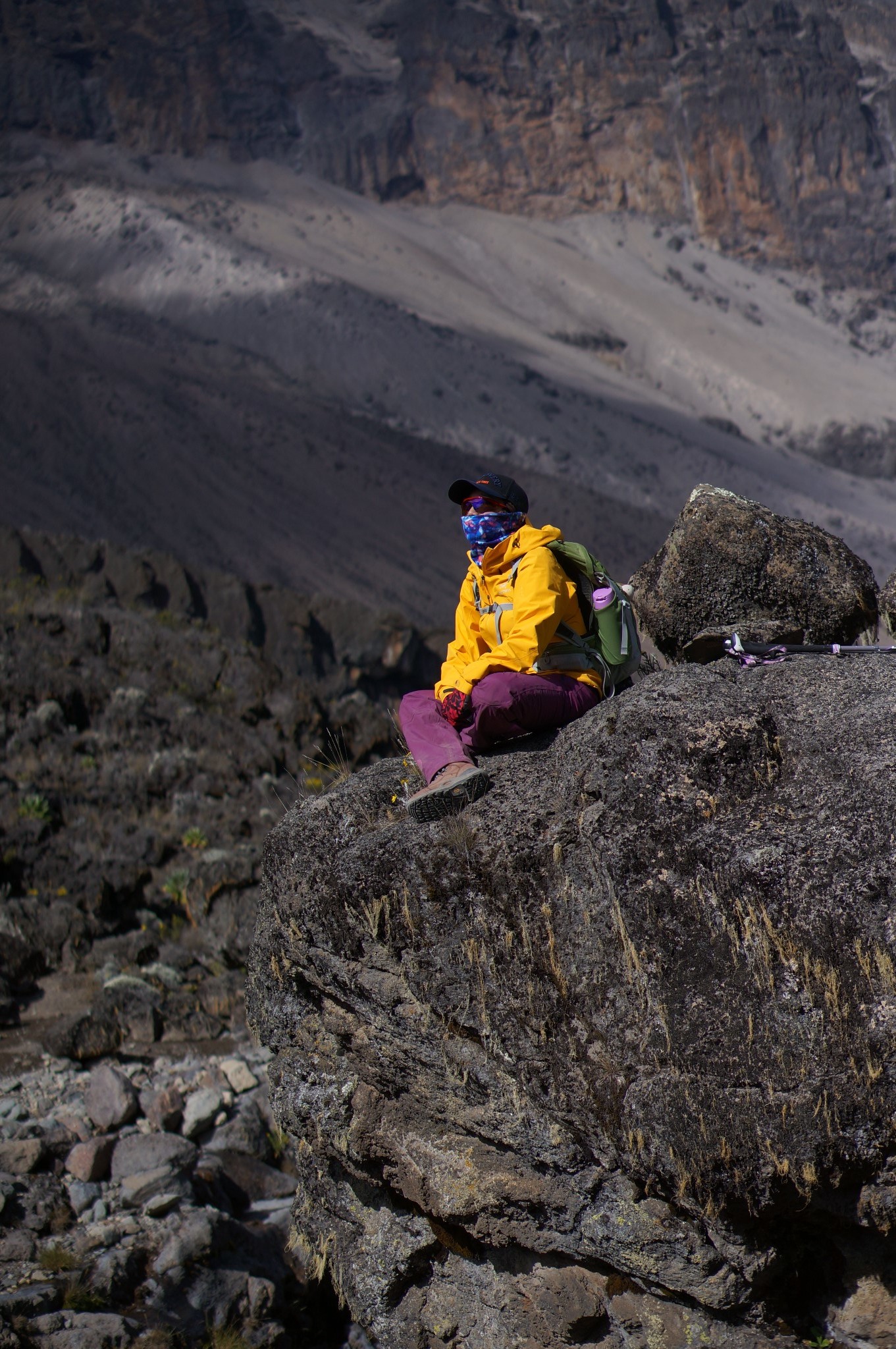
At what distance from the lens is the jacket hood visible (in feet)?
12.9

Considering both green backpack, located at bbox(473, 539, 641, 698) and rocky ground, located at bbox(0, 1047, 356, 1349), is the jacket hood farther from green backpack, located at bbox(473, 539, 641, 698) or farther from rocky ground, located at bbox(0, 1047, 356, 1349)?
rocky ground, located at bbox(0, 1047, 356, 1349)

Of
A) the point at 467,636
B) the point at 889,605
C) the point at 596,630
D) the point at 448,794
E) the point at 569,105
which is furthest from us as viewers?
the point at 569,105

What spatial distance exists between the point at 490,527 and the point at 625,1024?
1711 mm

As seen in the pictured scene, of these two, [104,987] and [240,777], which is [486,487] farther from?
[240,777]

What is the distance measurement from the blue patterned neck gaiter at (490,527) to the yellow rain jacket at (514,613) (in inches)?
2.0

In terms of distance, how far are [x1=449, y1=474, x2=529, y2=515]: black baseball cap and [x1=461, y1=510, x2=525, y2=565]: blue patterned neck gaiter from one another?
0.04 metres

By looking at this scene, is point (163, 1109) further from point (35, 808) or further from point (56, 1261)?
point (35, 808)

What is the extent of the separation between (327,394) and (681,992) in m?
42.9

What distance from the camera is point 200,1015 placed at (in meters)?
7.88

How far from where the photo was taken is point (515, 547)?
397 centimetres

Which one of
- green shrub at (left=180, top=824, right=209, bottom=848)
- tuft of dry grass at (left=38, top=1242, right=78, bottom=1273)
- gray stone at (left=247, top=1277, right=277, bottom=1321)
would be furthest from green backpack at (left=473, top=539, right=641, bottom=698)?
green shrub at (left=180, top=824, right=209, bottom=848)

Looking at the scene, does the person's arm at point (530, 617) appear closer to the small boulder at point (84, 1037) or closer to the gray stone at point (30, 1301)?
the gray stone at point (30, 1301)

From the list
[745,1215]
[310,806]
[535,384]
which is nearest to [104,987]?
[310,806]

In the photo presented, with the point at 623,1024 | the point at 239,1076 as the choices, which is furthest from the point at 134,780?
the point at 623,1024
